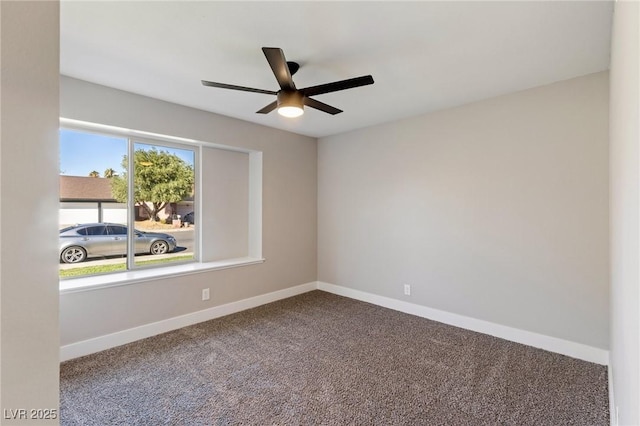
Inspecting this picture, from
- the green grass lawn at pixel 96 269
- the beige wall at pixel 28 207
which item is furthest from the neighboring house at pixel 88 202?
Answer: the beige wall at pixel 28 207

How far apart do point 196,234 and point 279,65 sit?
266 cm

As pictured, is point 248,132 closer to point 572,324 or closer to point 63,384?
point 63,384

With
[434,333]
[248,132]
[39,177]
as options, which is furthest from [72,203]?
[434,333]

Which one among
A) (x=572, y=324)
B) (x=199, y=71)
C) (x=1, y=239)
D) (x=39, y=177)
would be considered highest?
(x=199, y=71)

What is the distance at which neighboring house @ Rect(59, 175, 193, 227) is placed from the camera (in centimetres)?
287

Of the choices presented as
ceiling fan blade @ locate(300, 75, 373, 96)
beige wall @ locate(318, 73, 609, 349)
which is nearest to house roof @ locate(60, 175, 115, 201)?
ceiling fan blade @ locate(300, 75, 373, 96)

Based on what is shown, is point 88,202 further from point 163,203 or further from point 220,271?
point 220,271

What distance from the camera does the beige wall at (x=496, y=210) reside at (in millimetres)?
2588

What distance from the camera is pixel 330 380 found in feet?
7.62

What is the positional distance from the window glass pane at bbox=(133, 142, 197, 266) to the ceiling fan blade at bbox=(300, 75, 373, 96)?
7.19ft

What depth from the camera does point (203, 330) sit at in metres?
3.26

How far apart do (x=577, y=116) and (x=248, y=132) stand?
352 cm

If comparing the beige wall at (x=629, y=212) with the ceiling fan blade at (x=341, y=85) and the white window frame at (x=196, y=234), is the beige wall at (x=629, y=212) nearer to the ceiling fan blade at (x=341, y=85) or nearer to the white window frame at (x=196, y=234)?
the ceiling fan blade at (x=341, y=85)

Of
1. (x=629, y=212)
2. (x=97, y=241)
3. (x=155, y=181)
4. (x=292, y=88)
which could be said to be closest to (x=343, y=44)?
(x=292, y=88)
